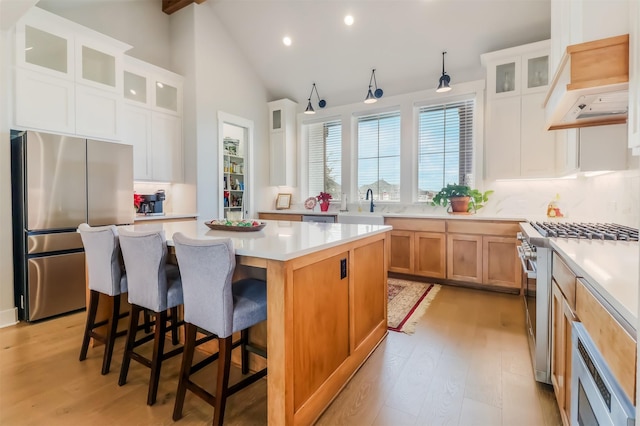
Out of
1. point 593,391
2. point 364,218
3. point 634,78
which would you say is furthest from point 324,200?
point 593,391

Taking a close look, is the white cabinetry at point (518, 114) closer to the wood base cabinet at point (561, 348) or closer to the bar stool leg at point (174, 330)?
the wood base cabinet at point (561, 348)

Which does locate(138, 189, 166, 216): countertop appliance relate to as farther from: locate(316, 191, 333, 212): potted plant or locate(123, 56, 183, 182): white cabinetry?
locate(316, 191, 333, 212): potted plant

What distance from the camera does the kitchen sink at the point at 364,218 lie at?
4.20 meters

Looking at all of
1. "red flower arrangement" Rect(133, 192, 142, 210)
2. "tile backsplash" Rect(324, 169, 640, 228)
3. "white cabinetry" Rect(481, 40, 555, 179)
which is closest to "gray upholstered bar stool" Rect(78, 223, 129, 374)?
"red flower arrangement" Rect(133, 192, 142, 210)

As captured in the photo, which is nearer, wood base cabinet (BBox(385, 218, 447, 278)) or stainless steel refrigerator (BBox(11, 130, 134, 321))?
stainless steel refrigerator (BBox(11, 130, 134, 321))

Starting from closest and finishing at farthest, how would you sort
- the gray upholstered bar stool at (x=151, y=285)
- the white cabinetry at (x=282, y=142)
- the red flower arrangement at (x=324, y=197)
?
the gray upholstered bar stool at (x=151, y=285) → the red flower arrangement at (x=324, y=197) → the white cabinetry at (x=282, y=142)

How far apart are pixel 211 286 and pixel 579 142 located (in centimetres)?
279

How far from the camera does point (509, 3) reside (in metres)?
3.42

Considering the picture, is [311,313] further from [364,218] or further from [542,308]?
[364,218]

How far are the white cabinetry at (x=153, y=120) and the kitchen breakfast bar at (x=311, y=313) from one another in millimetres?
Answer: 2665

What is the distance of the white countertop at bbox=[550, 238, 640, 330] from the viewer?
2.45 feet

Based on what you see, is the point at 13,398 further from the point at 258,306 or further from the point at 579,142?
the point at 579,142

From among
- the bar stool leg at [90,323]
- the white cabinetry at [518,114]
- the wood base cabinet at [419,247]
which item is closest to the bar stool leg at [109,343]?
the bar stool leg at [90,323]

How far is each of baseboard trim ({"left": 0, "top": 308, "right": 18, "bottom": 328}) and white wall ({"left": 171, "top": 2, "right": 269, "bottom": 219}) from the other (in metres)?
2.17
